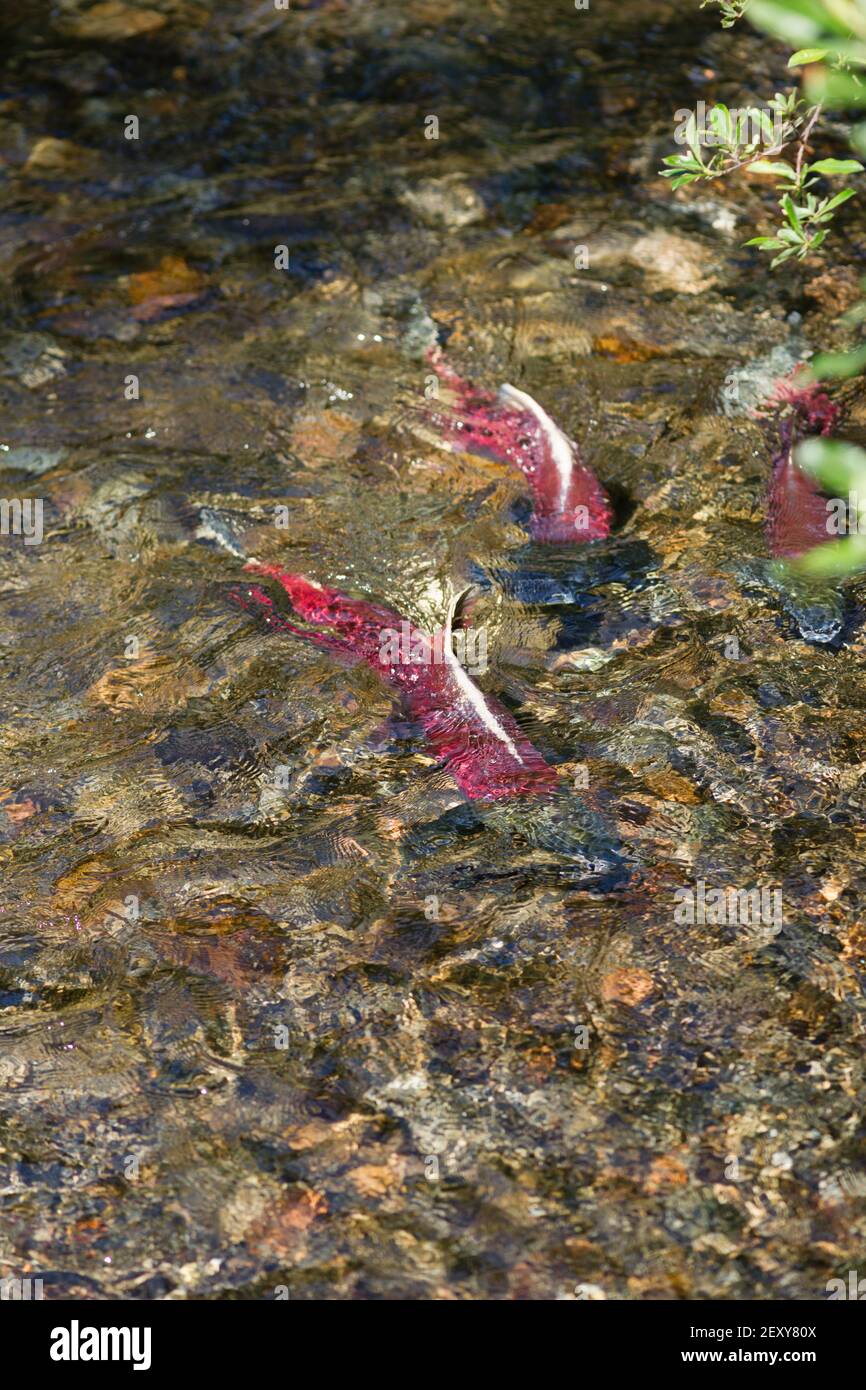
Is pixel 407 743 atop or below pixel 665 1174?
atop

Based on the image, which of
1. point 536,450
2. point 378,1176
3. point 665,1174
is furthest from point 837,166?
point 378,1176

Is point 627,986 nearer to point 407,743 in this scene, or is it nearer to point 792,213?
point 407,743

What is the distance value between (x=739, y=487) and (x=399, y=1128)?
9.73 feet

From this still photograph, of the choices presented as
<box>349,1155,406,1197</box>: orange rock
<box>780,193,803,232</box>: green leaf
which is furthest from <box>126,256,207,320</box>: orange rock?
<box>349,1155,406,1197</box>: orange rock

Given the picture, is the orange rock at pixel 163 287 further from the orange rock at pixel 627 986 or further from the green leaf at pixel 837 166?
the orange rock at pixel 627 986

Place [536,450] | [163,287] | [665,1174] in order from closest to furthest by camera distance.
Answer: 1. [665,1174]
2. [536,450]
3. [163,287]

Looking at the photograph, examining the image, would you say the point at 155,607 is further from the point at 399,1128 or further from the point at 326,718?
the point at 399,1128

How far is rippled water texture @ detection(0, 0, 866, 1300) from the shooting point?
3365 mm

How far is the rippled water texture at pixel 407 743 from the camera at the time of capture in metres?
3.37

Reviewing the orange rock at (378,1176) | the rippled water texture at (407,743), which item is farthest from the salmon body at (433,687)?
the orange rock at (378,1176)

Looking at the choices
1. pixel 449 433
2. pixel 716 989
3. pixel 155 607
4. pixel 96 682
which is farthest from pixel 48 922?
pixel 449 433

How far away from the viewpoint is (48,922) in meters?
4.06

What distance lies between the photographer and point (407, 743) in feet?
14.7

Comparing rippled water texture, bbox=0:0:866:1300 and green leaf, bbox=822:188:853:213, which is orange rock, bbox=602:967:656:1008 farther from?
green leaf, bbox=822:188:853:213
